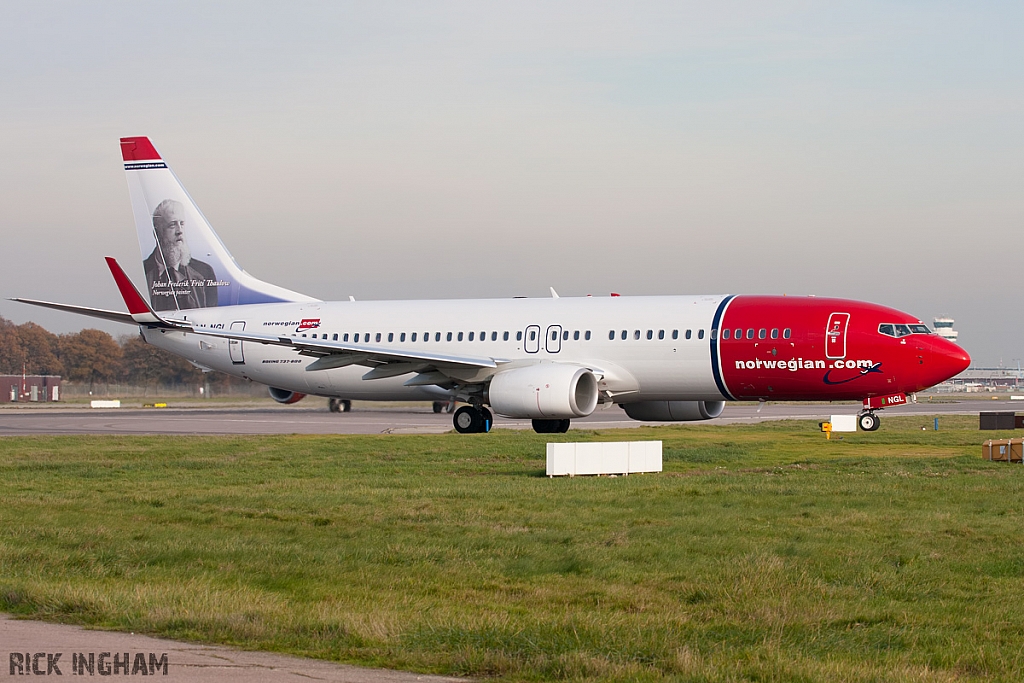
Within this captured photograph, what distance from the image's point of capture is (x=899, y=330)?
101 ft

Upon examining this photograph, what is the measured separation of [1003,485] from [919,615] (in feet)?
34.1

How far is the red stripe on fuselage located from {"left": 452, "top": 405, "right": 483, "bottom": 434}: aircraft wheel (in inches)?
290

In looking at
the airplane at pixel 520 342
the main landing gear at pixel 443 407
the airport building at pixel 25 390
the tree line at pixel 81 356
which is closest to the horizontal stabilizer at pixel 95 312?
the airplane at pixel 520 342

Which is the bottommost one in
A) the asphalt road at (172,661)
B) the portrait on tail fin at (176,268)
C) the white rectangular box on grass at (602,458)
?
the asphalt road at (172,661)

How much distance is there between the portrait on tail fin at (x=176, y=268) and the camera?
136 feet

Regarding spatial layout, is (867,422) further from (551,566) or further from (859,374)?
(551,566)

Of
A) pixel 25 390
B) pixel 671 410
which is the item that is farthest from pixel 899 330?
pixel 25 390

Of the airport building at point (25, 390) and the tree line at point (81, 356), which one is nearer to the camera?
the tree line at point (81, 356)

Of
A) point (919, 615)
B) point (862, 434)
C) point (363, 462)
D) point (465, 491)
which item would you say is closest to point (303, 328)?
point (363, 462)

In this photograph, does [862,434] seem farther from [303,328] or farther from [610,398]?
[303,328]

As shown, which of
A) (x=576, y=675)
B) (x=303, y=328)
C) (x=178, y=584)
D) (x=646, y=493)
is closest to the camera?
(x=576, y=675)

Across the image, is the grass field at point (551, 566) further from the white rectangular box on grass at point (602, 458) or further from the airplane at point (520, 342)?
the airplane at point (520, 342)

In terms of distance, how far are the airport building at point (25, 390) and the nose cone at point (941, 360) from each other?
3423 inches

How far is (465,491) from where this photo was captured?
60.4 ft
